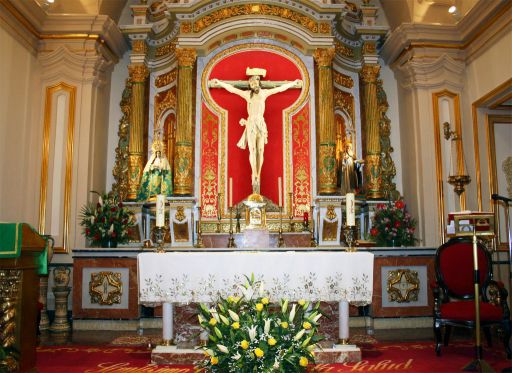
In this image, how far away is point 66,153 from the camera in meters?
8.02

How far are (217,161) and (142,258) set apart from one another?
147 inches

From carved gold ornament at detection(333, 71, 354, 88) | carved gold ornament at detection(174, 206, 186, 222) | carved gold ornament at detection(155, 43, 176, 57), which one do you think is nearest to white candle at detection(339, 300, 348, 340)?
carved gold ornament at detection(174, 206, 186, 222)

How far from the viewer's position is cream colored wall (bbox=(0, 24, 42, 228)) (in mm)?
7148

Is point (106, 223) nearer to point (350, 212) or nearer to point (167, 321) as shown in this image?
point (167, 321)

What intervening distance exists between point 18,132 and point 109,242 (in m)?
2.10

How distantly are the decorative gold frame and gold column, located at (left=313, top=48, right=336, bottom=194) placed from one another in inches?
12.9

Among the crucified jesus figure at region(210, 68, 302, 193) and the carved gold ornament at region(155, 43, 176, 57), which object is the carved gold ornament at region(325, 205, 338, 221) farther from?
the carved gold ornament at region(155, 43, 176, 57)

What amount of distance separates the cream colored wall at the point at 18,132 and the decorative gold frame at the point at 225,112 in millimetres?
2666

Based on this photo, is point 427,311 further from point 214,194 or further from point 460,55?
point 460,55

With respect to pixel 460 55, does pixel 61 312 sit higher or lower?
lower

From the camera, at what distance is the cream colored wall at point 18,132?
7.15m

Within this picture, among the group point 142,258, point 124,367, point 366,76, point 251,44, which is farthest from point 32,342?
point 366,76

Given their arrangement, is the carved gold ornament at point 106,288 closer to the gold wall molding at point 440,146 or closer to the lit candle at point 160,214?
the lit candle at point 160,214

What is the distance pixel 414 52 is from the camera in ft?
27.4
